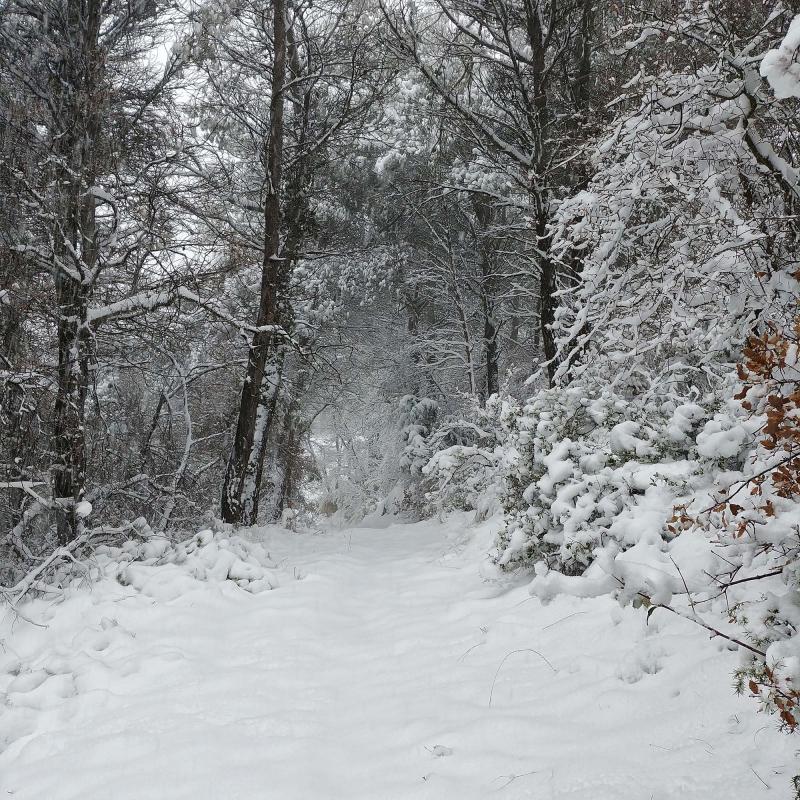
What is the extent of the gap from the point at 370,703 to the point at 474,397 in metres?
6.32

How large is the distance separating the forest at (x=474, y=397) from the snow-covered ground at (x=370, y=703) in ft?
0.10

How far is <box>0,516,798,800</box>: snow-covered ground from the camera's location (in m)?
→ 2.40

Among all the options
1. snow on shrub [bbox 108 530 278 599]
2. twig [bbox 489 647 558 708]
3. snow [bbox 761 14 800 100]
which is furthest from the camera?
snow on shrub [bbox 108 530 278 599]

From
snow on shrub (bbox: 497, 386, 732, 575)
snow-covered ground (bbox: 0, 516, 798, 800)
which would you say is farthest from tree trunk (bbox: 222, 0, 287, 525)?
snow on shrub (bbox: 497, 386, 732, 575)

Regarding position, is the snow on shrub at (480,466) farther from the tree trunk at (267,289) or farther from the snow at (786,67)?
the snow at (786,67)

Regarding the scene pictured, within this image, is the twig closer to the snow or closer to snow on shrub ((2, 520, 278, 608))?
snow on shrub ((2, 520, 278, 608))

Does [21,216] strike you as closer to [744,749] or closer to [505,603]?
[505,603]

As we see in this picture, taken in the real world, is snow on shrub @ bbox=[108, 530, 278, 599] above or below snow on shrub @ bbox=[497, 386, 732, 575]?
below

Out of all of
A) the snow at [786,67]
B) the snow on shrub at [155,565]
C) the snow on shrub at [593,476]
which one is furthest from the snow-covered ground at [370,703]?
the snow at [786,67]

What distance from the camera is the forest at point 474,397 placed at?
2.60m

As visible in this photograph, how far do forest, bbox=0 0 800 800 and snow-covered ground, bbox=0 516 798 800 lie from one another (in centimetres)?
3

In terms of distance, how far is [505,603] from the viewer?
4.77 m

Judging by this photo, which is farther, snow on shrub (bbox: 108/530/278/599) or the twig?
snow on shrub (bbox: 108/530/278/599)

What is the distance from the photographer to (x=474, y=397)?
30.6ft
